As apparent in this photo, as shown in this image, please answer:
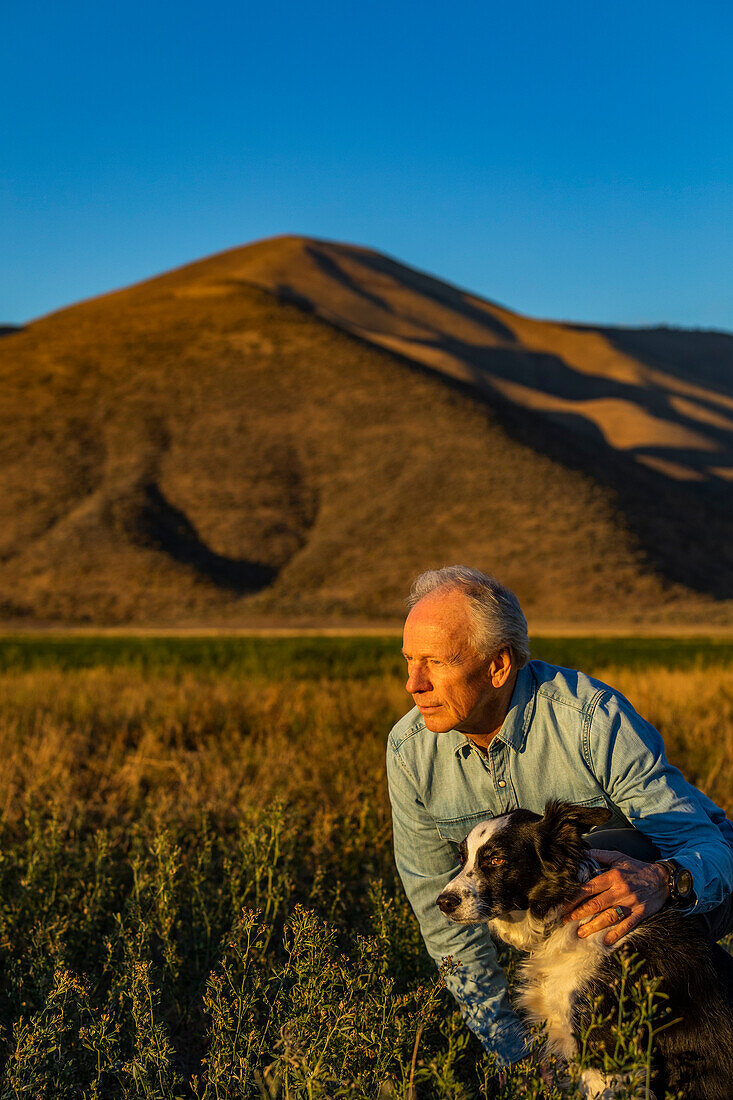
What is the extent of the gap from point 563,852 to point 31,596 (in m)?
65.3

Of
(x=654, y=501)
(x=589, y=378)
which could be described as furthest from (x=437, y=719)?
(x=589, y=378)

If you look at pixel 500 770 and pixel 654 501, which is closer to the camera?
pixel 500 770

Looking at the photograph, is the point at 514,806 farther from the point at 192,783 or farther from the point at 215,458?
the point at 215,458

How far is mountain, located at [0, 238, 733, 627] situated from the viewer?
65312 mm

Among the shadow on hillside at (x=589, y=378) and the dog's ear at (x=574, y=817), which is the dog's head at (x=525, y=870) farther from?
the shadow on hillside at (x=589, y=378)

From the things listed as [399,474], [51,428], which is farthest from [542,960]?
[51,428]

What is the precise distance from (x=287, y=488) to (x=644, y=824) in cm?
7493

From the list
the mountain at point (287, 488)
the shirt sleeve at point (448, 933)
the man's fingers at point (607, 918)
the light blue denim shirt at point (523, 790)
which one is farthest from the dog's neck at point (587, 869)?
the mountain at point (287, 488)

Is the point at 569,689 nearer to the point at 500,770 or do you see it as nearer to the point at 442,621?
the point at 500,770

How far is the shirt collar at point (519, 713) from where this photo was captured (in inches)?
148

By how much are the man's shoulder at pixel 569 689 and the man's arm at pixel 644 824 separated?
1.9 inches

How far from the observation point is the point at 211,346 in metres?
96.5

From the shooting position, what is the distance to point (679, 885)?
317 cm

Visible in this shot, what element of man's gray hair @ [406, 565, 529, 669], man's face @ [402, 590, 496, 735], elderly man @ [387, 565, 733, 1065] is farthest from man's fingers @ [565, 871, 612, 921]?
man's gray hair @ [406, 565, 529, 669]
